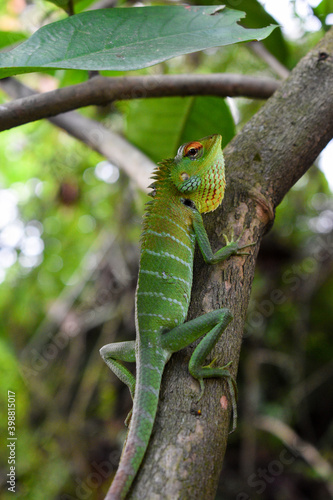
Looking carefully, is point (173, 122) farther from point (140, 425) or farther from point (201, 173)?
point (140, 425)

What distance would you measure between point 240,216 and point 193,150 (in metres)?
0.46

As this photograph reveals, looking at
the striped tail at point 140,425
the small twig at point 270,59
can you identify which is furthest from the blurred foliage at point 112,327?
the striped tail at point 140,425

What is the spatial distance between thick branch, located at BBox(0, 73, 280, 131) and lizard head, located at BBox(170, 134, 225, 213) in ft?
1.34

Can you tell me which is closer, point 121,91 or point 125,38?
point 125,38

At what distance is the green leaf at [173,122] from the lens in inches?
91.7

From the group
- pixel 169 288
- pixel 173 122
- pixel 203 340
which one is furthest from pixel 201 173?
pixel 173 122

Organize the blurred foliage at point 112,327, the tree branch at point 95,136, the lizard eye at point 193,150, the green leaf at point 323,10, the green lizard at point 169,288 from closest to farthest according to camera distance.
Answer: the green lizard at point 169,288 < the lizard eye at point 193,150 < the green leaf at point 323,10 < the tree branch at point 95,136 < the blurred foliage at point 112,327

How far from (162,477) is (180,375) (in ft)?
1.12

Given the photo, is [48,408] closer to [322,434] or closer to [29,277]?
[29,277]

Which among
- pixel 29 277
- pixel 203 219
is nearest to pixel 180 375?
pixel 203 219

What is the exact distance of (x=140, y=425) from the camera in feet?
3.40

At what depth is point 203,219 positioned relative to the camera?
172cm

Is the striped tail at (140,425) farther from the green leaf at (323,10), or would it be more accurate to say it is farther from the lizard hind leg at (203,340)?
the green leaf at (323,10)

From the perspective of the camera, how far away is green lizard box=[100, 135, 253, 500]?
1127 millimetres
